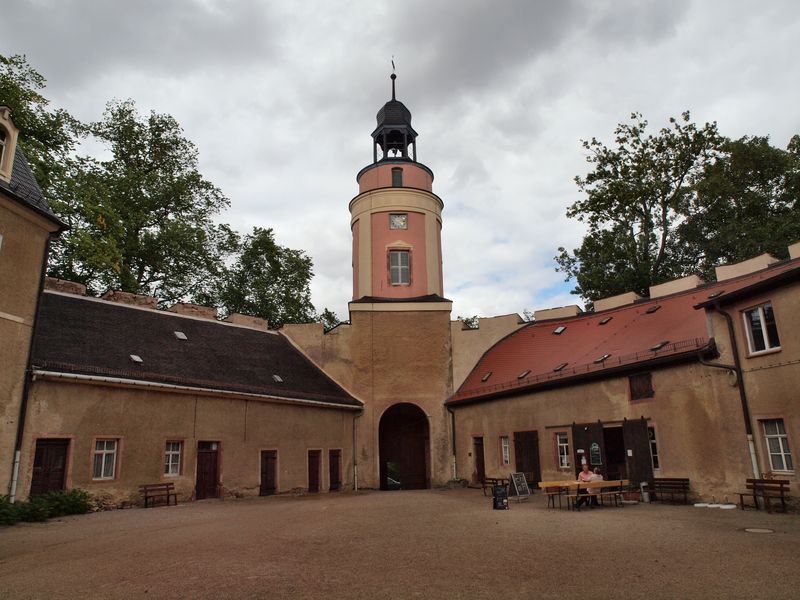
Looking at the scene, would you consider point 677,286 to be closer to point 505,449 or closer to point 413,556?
point 505,449

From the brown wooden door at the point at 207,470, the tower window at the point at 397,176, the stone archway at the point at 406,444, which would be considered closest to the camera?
the brown wooden door at the point at 207,470

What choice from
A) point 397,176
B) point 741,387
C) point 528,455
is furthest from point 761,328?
point 397,176

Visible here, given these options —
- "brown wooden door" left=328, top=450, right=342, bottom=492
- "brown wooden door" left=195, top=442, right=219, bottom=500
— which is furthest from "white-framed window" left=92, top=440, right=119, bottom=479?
"brown wooden door" left=328, top=450, right=342, bottom=492

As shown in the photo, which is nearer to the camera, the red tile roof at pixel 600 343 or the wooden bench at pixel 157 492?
the wooden bench at pixel 157 492

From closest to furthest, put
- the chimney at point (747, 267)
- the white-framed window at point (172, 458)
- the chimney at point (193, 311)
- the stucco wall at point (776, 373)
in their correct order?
1. the stucco wall at point (776, 373)
2. the white-framed window at point (172, 458)
3. the chimney at point (747, 267)
4. the chimney at point (193, 311)

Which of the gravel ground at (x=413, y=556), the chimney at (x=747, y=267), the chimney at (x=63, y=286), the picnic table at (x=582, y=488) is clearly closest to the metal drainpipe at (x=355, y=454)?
the picnic table at (x=582, y=488)

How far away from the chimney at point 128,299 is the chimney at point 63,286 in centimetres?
102

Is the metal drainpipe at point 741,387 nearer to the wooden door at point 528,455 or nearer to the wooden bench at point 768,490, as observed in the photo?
the wooden bench at point 768,490

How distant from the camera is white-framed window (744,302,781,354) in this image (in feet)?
47.8

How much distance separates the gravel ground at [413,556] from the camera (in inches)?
286

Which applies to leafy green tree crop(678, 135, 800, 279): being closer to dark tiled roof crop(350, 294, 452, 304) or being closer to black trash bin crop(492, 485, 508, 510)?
dark tiled roof crop(350, 294, 452, 304)

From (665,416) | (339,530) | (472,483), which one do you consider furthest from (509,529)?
(472,483)

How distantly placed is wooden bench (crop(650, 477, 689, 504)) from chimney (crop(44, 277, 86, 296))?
66.0ft

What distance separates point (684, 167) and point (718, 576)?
25.9m
